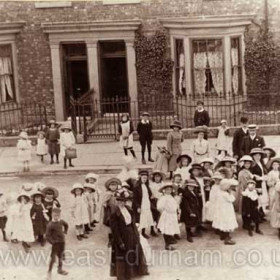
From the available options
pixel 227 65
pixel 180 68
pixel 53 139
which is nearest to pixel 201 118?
pixel 227 65

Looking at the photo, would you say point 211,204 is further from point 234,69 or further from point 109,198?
point 234,69

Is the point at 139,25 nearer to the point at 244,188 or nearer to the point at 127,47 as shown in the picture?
the point at 127,47

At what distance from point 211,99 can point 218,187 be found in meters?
8.31

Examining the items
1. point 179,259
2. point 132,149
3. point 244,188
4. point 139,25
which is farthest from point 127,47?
point 179,259

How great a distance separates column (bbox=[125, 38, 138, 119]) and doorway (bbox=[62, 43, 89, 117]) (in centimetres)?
140

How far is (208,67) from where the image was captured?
1953 centimetres

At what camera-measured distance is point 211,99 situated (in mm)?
19422

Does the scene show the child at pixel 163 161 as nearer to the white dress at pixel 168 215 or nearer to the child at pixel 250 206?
the child at pixel 250 206

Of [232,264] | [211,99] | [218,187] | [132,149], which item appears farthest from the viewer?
[211,99]

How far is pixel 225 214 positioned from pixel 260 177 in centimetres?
130

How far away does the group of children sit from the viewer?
51.6ft

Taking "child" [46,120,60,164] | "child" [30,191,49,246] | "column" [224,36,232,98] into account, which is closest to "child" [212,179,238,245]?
"child" [30,191,49,246]

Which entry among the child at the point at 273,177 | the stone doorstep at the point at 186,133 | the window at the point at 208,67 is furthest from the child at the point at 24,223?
the window at the point at 208,67

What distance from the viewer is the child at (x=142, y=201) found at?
37.7 ft
